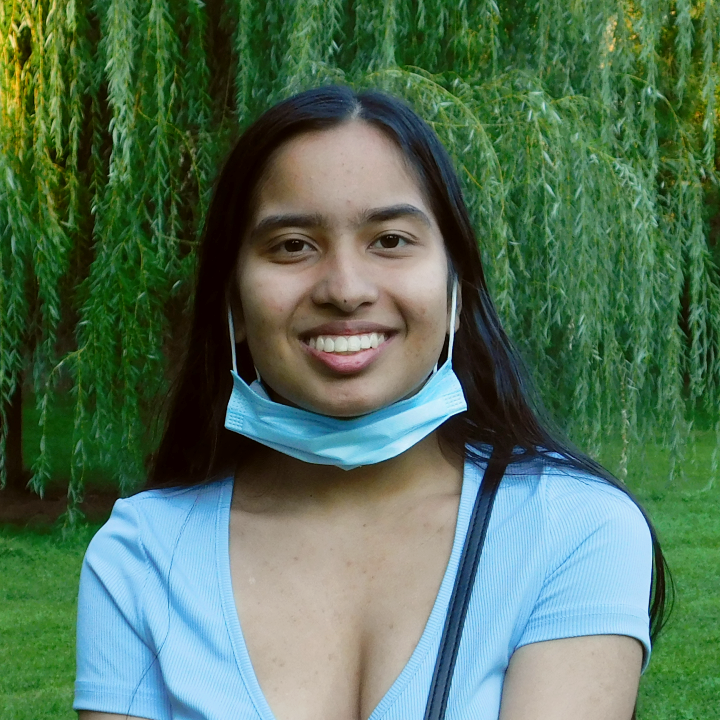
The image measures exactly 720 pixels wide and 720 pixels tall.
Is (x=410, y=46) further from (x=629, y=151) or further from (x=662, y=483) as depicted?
(x=662, y=483)

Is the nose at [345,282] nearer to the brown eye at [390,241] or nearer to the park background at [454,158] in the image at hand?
the brown eye at [390,241]

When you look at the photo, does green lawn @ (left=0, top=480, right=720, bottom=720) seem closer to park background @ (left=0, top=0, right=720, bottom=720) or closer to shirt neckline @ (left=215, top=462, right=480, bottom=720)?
park background @ (left=0, top=0, right=720, bottom=720)

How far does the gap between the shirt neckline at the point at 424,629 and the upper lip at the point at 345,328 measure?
0.24m

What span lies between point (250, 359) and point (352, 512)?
0.34 meters

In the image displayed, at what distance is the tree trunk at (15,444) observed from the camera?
Answer: 446cm

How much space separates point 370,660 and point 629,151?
267 cm

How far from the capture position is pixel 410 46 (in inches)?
138

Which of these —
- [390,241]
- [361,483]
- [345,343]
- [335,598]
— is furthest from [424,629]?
[390,241]

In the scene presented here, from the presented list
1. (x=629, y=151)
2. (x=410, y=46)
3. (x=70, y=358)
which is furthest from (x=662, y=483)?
(x=70, y=358)

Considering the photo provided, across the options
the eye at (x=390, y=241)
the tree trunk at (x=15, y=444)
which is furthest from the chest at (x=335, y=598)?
the tree trunk at (x=15, y=444)

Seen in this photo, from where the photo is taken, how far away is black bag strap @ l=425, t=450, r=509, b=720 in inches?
50.1

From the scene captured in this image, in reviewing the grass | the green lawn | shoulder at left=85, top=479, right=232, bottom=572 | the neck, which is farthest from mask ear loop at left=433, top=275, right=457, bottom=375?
the green lawn

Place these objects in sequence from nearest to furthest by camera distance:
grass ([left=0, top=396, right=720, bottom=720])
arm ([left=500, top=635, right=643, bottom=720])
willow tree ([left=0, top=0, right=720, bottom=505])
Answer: arm ([left=500, top=635, right=643, bottom=720]) < willow tree ([left=0, top=0, right=720, bottom=505]) < grass ([left=0, top=396, right=720, bottom=720])

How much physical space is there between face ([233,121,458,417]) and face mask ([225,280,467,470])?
0.09 ft
